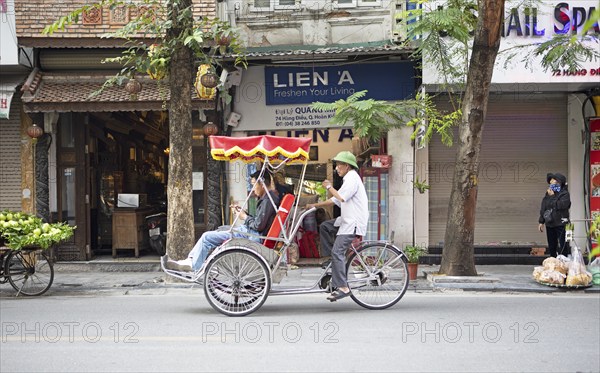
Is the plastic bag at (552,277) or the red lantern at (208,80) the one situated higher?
the red lantern at (208,80)

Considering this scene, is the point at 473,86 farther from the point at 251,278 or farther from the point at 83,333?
the point at 83,333

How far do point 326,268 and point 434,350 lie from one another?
7.93ft

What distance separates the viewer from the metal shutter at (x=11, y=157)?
1449 centimetres

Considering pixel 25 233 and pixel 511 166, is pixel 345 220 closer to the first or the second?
pixel 25 233

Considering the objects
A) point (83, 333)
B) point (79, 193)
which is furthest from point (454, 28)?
point (79, 193)

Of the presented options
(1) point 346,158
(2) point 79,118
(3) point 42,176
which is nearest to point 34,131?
(3) point 42,176

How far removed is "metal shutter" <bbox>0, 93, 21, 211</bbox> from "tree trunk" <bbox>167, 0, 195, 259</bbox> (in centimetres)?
502

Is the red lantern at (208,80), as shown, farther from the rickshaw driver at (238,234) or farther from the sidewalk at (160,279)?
the sidewalk at (160,279)

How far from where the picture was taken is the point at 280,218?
8.78 metres

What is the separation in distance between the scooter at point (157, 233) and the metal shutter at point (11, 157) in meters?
3.02

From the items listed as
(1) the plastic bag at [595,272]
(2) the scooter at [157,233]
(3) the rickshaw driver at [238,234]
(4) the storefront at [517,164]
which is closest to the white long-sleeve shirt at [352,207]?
(3) the rickshaw driver at [238,234]

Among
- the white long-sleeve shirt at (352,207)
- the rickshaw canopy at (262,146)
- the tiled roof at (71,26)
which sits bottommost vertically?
the white long-sleeve shirt at (352,207)

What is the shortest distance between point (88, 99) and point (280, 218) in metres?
6.31

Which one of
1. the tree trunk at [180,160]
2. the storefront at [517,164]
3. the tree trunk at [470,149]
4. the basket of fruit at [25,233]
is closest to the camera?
the basket of fruit at [25,233]
